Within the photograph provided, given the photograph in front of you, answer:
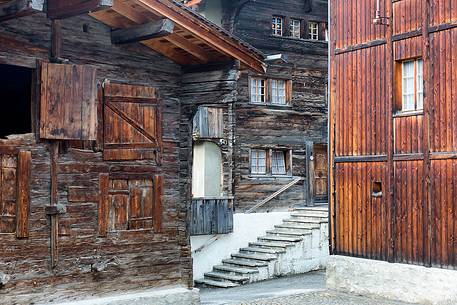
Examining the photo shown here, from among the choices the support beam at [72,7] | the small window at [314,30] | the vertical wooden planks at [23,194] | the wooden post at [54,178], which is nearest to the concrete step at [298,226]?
the small window at [314,30]

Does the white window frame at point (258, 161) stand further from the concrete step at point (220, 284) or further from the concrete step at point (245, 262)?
the concrete step at point (220, 284)

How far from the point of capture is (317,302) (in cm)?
1498

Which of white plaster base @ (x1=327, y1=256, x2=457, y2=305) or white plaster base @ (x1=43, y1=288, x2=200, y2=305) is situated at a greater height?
white plaster base @ (x1=43, y1=288, x2=200, y2=305)

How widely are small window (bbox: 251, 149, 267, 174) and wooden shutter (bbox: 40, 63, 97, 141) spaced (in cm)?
1186

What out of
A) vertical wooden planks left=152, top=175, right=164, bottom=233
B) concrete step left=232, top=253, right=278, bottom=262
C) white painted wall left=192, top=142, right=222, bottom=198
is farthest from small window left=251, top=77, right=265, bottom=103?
vertical wooden planks left=152, top=175, right=164, bottom=233

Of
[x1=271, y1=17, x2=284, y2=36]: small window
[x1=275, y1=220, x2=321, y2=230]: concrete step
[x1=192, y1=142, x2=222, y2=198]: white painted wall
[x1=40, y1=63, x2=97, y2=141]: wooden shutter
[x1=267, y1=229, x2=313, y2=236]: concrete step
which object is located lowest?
[x1=267, y1=229, x2=313, y2=236]: concrete step

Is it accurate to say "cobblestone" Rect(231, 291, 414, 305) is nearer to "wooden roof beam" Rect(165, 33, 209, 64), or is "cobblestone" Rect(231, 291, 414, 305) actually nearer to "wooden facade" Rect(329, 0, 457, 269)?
"wooden facade" Rect(329, 0, 457, 269)

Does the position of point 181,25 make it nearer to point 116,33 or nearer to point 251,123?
point 116,33

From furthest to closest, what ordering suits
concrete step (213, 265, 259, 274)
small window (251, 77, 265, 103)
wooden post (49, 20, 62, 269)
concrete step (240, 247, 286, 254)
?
small window (251, 77, 265, 103) → concrete step (240, 247, 286, 254) → concrete step (213, 265, 259, 274) → wooden post (49, 20, 62, 269)

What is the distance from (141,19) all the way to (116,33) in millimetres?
518

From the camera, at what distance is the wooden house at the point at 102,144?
33.6 feet

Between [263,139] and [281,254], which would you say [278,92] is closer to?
[263,139]

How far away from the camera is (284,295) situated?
16.1 meters

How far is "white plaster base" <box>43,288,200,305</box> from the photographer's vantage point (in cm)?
1111
